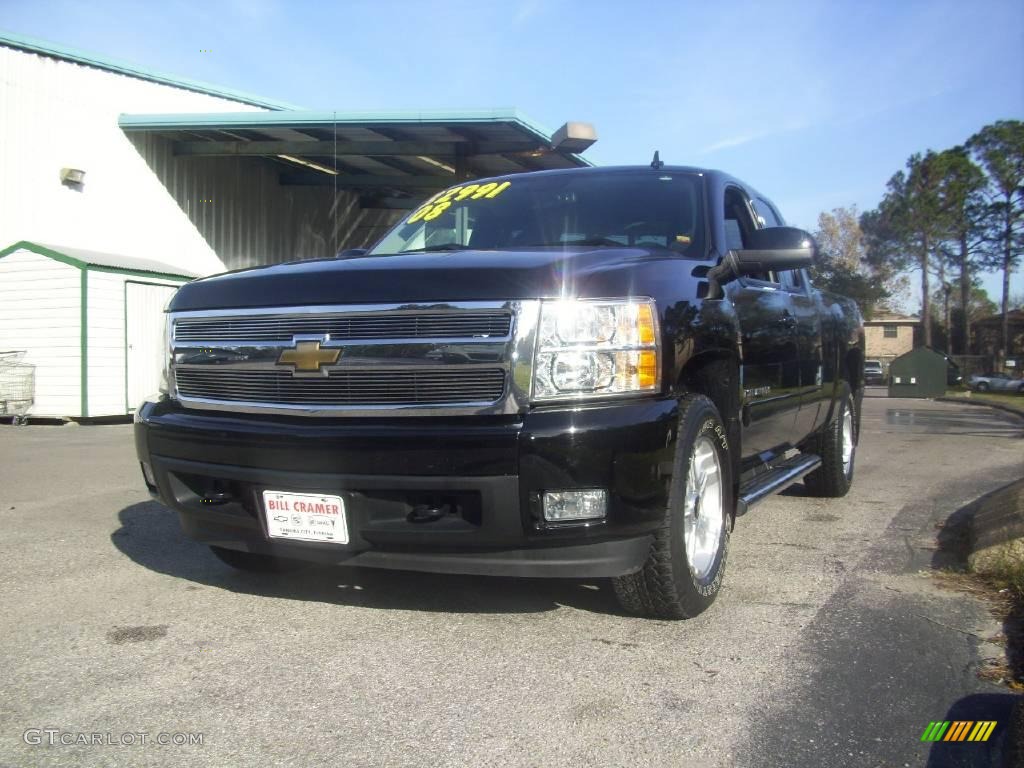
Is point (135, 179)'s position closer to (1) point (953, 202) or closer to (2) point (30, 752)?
(2) point (30, 752)

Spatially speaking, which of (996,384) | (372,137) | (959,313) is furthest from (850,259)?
(372,137)

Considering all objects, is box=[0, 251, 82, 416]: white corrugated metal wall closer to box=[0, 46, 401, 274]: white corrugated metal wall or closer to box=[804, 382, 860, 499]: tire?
box=[0, 46, 401, 274]: white corrugated metal wall

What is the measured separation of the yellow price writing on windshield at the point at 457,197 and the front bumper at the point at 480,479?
208 centimetres

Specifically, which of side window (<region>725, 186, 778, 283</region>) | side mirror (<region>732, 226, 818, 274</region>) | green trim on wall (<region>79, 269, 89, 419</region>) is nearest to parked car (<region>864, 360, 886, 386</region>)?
green trim on wall (<region>79, 269, 89, 419</region>)

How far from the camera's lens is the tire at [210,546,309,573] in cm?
408

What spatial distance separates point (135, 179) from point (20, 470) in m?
10.6

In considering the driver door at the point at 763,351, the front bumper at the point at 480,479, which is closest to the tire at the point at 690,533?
the front bumper at the point at 480,479

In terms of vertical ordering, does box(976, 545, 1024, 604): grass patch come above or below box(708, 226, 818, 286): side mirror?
below

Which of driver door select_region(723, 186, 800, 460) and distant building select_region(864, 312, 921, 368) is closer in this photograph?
driver door select_region(723, 186, 800, 460)

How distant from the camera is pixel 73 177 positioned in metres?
15.7

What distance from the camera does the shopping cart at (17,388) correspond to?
45.9 feet

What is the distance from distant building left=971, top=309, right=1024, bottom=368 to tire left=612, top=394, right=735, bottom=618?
6405 cm

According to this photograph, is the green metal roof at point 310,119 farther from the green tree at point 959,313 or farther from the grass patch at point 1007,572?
the green tree at point 959,313

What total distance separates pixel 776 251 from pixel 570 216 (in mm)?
1038
